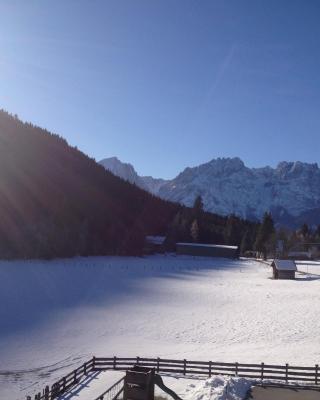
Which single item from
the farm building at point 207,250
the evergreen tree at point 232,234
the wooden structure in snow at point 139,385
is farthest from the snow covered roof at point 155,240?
the wooden structure in snow at point 139,385

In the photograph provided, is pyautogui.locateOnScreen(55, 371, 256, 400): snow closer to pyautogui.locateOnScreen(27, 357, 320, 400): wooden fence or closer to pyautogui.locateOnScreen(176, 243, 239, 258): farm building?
pyautogui.locateOnScreen(27, 357, 320, 400): wooden fence

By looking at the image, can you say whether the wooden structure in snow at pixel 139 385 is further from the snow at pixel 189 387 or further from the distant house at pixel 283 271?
the distant house at pixel 283 271

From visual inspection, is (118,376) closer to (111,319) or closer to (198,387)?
(198,387)

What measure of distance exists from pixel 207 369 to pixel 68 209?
296 ft

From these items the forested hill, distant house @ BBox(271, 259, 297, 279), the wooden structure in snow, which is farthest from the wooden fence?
the forested hill

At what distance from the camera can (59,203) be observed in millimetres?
110812

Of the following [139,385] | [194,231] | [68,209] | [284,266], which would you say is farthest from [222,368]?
[194,231]

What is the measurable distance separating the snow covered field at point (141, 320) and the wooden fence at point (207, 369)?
268 cm

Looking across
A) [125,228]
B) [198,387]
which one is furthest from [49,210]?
[198,387]

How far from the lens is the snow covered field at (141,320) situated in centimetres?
3080

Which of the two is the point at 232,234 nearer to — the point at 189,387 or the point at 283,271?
the point at 283,271

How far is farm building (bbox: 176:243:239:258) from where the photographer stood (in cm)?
12308

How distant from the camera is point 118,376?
83.1 feet

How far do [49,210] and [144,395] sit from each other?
307 ft
